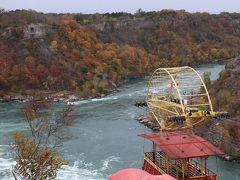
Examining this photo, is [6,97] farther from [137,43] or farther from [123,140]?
[137,43]

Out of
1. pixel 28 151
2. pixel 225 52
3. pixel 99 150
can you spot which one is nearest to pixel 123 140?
pixel 99 150

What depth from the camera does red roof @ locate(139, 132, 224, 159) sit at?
40.0 feet

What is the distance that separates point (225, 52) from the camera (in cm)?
7819

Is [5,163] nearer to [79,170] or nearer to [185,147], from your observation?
[79,170]

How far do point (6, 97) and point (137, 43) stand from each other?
131 feet

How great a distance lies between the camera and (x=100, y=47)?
64875 millimetres

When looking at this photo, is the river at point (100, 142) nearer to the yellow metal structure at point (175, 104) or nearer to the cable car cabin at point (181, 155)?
the yellow metal structure at point (175, 104)

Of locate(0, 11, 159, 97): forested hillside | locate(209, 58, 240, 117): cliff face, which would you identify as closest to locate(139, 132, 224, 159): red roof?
locate(209, 58, 240, 117): cliff face

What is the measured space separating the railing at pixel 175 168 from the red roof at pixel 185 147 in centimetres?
55

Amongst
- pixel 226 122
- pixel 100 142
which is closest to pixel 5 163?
pixel 100 142

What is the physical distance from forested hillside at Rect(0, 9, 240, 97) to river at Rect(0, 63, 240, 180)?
9099 millimetres

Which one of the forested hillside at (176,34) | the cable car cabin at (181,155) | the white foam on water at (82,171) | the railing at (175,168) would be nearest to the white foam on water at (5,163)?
the white foam on water at (82,171)

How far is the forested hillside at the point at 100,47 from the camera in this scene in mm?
50312

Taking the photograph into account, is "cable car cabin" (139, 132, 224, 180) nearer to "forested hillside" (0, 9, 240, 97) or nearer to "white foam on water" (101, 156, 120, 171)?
"white foam on water" (101, 156, 120, 171)
